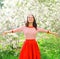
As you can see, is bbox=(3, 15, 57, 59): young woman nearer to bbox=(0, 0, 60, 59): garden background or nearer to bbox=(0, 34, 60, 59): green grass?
bbox=(0, 0, 60, 59): garden background

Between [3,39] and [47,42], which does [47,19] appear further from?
[3,39]

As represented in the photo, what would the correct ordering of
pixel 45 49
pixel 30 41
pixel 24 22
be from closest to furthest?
pixel 30 41 < pixel 24 22 < pixel 45 49

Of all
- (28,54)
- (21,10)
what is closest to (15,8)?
(21,10)

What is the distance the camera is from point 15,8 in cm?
677

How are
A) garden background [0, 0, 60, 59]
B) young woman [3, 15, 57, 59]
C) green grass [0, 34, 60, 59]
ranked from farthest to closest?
green grass [0, 34, 60, 59] → garden background [0, 0, 60, 59] → young woman [3, 15, 57, 59]

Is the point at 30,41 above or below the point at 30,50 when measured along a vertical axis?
above

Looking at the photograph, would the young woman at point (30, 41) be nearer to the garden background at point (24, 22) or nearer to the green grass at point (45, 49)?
the garden background at point (24, 22)

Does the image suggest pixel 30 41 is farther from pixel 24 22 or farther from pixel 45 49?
pixel 45 49

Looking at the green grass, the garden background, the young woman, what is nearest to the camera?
the young woman

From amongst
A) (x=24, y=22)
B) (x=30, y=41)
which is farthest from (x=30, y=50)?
(x=24, y=22)

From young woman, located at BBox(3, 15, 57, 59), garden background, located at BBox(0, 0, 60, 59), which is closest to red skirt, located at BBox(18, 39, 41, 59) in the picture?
young woman, located at BBox(3, 15, 57, 59)

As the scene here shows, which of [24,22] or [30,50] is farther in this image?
[24,22]

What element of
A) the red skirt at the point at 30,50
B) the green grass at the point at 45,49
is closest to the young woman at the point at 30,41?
the red skirt at the point at 30,50

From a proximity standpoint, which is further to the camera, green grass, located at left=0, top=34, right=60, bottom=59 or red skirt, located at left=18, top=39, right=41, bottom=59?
green grass, located at left=0, top=34, right=60, bottom=59
